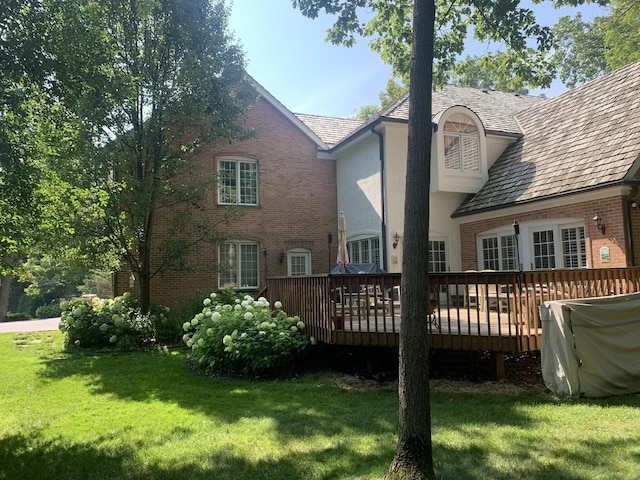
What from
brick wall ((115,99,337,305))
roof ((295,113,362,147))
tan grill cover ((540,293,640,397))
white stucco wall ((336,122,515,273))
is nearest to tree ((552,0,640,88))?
roof ((295,113,362,147))

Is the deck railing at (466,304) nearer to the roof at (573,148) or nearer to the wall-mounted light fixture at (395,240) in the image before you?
the roof at (573,148)

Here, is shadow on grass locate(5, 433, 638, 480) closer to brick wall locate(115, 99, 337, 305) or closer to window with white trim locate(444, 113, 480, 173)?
brick wall locate(115, 99, 337, 305)

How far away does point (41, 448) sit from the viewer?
15.5 feet

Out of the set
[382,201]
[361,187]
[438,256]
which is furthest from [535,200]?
[361,187]

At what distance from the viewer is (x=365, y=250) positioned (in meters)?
14.8

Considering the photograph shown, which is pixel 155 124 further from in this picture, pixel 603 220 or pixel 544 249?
pixel 603 220

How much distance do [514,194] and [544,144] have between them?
231cm

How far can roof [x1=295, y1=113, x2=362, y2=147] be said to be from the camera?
17.7 meters

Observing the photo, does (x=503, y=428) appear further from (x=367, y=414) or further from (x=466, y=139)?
(x=466, y=139)

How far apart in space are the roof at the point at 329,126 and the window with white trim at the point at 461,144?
510 cm

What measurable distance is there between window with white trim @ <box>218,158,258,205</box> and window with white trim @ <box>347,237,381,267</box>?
3792mm

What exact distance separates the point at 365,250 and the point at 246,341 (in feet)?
25.7

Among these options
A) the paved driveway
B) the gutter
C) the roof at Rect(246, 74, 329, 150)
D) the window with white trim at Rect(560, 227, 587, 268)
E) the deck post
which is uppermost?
the roof at Rect(246, 74, 329, 150)

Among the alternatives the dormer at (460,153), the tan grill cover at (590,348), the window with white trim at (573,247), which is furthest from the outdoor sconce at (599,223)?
the dormer at (460,153)
